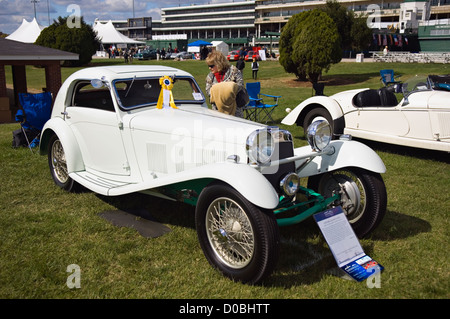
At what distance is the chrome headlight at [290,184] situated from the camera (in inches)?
137

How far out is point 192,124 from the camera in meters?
4.05

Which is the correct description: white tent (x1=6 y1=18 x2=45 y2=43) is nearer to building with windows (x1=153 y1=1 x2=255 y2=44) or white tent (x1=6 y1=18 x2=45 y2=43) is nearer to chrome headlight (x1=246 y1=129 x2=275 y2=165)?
chrome headlight (x1=246 y1=129 x2=275 y2=165)

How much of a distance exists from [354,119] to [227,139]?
15.3ft

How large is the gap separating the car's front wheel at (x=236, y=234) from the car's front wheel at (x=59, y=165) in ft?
8.64

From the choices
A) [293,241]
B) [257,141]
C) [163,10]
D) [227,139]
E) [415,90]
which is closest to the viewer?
[257,141]

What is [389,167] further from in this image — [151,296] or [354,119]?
[151,296]

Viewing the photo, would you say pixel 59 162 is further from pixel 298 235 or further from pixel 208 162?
pixel 298 235

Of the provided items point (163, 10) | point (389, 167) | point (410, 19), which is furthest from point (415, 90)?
point (163, 10)

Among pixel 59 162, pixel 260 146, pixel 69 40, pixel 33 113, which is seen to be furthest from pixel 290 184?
pixel 69 40

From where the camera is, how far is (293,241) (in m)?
4.08

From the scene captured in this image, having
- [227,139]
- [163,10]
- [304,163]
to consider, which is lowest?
[304,163]

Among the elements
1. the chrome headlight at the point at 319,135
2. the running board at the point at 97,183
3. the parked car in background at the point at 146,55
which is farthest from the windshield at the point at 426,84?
the parked car in background at the point at 146,55

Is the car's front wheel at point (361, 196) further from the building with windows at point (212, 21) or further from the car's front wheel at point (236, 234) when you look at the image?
the building with windows at point (212, 21)
